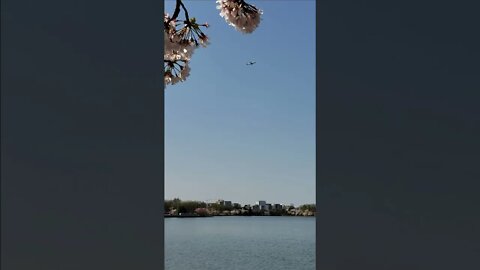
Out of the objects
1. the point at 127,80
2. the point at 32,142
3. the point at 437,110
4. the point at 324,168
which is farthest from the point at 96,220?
the point at 437,110

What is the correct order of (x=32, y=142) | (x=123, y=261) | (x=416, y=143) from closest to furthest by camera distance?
(x=32, y=142), (x=123, y=261), (x=416, y=143)

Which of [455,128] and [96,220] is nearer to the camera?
[96,220]

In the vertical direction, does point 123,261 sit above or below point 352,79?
below

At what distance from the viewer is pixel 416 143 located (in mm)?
1593

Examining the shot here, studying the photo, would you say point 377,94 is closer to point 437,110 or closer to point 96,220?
point 437,110

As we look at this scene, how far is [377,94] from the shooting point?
163 centimetres

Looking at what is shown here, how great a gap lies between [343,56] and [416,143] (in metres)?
0.38

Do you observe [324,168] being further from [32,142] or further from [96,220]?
[32,142]

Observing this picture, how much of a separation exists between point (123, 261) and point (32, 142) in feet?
1.47

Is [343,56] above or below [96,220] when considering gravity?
above

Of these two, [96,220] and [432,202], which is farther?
[432,202]

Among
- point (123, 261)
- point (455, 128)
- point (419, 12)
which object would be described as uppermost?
point (419, 12)

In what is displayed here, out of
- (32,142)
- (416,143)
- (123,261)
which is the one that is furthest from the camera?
(416,143)

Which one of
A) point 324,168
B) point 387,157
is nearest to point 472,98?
point 387,157
